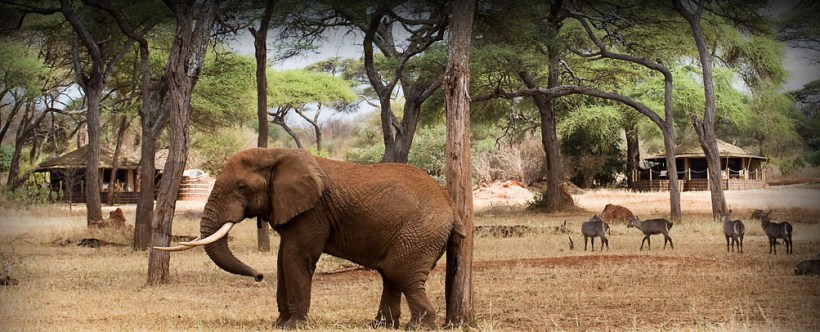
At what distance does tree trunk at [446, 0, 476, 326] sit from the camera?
883cm

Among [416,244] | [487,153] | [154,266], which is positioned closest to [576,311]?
[416,244]

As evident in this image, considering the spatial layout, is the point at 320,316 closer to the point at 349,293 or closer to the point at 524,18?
the point at 349,293

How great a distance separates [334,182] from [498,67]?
14958 mm

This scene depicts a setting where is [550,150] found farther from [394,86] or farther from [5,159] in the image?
[5,159]

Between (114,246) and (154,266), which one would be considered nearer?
(154,266)

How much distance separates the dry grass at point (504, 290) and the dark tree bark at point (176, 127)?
458 millimetres

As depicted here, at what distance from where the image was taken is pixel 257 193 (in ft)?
28.7

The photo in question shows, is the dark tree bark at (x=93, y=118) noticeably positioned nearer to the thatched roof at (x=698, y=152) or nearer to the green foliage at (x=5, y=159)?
the green foliage at (x=5, y=159)

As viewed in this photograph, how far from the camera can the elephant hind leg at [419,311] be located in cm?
850

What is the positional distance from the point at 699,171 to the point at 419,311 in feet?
121

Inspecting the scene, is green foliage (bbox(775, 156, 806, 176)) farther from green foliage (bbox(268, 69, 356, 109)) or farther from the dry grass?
the dry grass

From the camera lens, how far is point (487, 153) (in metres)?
48.1

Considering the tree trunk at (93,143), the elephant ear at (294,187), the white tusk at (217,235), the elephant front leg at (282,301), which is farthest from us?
the tree trunk at (93,143)

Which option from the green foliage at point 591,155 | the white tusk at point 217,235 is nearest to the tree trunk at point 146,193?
the white tusk at point 217,235
